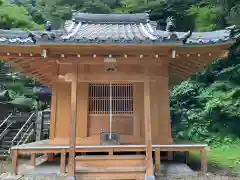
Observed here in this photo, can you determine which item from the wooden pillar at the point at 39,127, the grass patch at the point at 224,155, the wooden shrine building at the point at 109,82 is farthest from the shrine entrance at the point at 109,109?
the wooden pillar at the point at 39,127

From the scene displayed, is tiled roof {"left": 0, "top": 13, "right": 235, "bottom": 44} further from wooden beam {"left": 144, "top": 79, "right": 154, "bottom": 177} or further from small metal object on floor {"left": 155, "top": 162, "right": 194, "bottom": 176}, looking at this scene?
small metal object on floor {"left": 155, "top": 162, "right": 194, "bottom": 176}

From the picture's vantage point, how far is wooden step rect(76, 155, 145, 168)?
7.09 metres

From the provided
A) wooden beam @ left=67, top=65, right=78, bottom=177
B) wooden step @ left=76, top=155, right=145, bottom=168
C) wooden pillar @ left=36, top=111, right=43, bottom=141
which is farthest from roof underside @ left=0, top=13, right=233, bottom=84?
wooden pillar @ left=36, top=111, right=43, bottom=141

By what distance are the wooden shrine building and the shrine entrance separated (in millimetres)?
29

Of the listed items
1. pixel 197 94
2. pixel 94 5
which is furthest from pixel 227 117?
pixel 94 5

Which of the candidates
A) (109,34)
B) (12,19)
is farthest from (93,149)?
(12,19)

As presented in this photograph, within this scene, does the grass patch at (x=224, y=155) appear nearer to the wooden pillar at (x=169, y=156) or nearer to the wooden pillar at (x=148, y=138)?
the wooden pillar at (x=169, y=156)

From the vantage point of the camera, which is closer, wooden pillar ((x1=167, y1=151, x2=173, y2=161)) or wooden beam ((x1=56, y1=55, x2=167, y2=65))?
wooden beam ((x1=56, y1=55, x2=167, y2=65))

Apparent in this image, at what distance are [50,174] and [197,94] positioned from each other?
12156 mm

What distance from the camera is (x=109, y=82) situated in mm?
7496

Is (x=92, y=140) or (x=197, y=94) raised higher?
(x=197, y=94)

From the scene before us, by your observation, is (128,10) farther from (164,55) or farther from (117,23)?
(164,55)

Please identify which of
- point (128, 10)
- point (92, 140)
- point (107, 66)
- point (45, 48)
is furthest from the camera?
point (128, 10)

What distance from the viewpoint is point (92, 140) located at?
8242mm
